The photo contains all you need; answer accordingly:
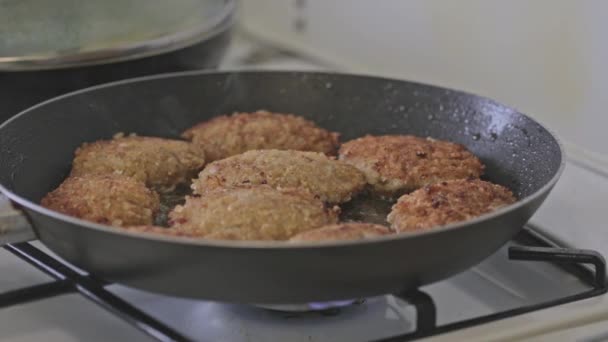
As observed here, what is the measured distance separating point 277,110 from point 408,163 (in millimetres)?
319

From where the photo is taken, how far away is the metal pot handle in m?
0.97

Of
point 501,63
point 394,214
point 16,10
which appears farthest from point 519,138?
point 16,10

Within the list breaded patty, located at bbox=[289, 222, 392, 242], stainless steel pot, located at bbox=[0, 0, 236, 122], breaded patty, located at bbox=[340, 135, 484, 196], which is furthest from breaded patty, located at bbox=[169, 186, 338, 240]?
stainless steel pot, located at bbox=[0, 0, 236, 122]

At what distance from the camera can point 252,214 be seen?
1.04m

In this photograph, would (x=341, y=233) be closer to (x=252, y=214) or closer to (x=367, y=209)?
(x=252, y=214)

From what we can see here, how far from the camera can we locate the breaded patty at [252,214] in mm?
1023

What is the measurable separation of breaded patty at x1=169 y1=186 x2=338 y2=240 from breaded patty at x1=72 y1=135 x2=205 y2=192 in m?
0.19

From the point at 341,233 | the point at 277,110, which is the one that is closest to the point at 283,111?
the point at 277,110

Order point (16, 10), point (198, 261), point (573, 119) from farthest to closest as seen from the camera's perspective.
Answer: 1. point (573, 119)
2. point (16, 10)
3. point (198, 261)

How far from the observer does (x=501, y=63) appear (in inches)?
71.3

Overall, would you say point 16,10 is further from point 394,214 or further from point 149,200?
point 394,214

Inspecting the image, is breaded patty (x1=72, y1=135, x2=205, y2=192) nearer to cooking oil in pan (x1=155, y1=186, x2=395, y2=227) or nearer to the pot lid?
cooking oil in pan (x1=155, y1=186, x2=395, y2=227)

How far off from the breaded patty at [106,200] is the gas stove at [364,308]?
0.23 ft

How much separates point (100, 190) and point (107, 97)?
0.90 feet
